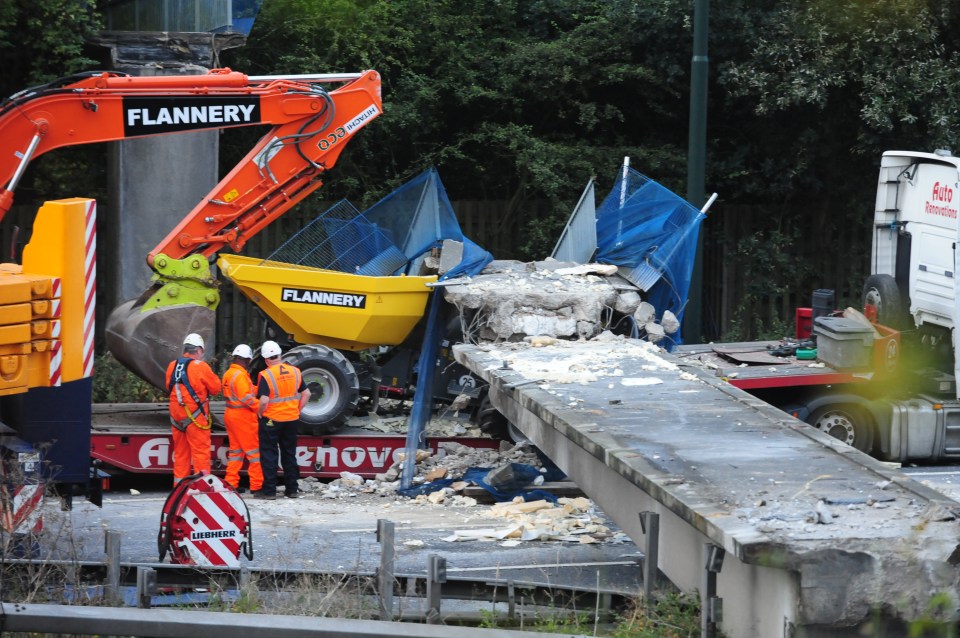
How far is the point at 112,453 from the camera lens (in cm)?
1186

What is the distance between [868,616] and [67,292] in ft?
17.9

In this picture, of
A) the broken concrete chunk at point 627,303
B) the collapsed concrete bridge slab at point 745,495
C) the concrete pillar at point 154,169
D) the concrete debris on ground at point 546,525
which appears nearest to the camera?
the collapsed concrete bridge slab at point 745,495

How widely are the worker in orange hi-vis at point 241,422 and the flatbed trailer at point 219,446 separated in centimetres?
41

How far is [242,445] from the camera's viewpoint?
11766mm

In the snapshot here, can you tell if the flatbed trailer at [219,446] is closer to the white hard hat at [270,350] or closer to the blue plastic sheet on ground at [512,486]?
the blue plastic sheet on ground at [512,486]

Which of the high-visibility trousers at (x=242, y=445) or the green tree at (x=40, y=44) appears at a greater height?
the green tree at (x=40, y=44)

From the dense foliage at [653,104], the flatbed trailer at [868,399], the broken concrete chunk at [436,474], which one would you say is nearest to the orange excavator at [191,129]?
the broken concrete chunk at [436,474]

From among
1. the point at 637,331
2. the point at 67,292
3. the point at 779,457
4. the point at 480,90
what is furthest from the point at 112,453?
the point at 480,90

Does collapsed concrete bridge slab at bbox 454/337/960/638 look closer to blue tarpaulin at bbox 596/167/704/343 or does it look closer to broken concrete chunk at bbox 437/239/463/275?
broken concrete chunk at bbox 437/239/463/275

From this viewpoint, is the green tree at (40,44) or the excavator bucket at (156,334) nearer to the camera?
the excavator bucket at (156,334)

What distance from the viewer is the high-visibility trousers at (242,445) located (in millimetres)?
11680

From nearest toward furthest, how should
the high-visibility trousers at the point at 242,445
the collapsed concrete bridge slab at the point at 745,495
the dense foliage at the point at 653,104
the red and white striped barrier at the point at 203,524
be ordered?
1. the collapsed concrete bridge slab at the point at 745,495
2. the red and white striped barrier at the point at 203,524
3. the high-visibility trousers at the point at 242,445
4. the dense foliage at the point at 653,104

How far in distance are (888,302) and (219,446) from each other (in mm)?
7066

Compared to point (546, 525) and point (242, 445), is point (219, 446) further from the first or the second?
point (546, 525)
